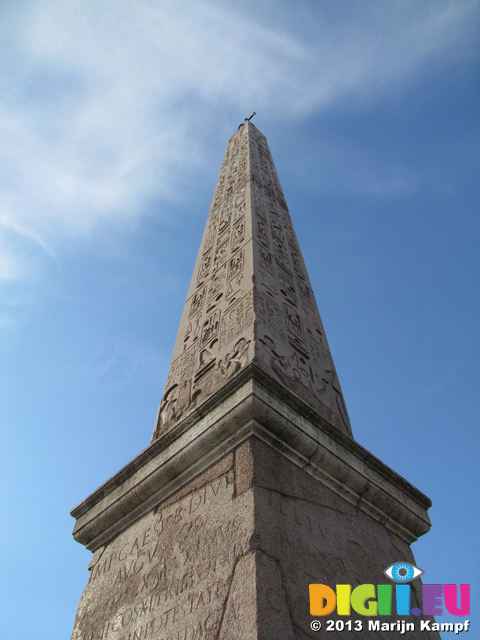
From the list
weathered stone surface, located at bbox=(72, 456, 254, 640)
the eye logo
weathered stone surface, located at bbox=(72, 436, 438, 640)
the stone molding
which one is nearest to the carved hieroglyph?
the stone molding

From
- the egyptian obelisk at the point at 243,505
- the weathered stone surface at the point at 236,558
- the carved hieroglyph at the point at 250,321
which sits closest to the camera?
the weathered stone surface at the point at 236,558

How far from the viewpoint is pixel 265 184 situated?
8023 mm

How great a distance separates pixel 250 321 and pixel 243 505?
1.57 metres

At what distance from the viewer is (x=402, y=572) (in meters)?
3.27

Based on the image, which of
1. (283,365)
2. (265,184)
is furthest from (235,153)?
(283,365)

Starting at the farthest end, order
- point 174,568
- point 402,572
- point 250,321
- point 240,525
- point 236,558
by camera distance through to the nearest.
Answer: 1. point 250,321
2. point 402,572
3. point 174,568
4. point 240,525
5. point 236,558

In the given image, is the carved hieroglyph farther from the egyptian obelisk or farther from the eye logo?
the eye logo

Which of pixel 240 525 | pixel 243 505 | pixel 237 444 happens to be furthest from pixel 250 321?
pixel 240 525

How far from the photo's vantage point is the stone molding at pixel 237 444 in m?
3.21

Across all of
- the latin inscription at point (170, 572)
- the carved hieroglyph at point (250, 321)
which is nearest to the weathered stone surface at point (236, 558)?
the latin inscription at point (170, 572)

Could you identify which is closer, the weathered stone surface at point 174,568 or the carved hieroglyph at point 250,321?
the weathered stone surface at point 174,568

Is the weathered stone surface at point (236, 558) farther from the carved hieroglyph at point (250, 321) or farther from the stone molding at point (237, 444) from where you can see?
the carved hieroglyph at point (250, 321)

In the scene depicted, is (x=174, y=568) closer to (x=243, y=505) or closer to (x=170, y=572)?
(x=170, y=572)

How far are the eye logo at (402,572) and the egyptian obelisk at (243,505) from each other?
2.0 inches
